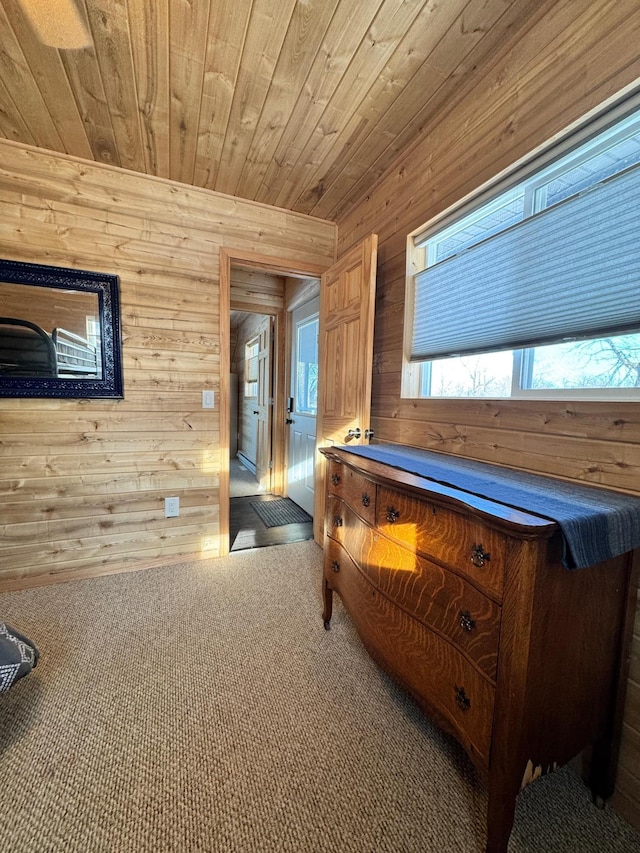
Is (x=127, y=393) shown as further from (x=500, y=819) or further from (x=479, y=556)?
(x=500, y=819)

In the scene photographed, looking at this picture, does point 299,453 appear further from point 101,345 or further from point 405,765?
point 405,765

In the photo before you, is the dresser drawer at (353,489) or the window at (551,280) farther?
the dresser drawer at (353,489)

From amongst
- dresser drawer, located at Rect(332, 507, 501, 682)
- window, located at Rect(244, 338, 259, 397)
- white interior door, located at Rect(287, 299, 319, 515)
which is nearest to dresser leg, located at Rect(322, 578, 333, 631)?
dresser drawer, located at Rect(332, 507, 501, 682)

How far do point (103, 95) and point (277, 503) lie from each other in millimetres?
3350

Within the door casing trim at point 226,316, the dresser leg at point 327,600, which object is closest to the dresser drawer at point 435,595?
the dresser leg at point 327,600

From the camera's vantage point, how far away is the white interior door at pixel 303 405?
337cm

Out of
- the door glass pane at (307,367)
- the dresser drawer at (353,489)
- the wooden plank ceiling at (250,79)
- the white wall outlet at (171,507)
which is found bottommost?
the white wall outlet at (171,507)

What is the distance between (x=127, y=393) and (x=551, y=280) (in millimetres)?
2361

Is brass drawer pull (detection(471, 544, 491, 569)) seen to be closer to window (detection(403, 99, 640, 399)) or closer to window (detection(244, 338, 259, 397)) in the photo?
window (detection(403, 99, 640, 399))

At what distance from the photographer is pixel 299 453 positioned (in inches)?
143

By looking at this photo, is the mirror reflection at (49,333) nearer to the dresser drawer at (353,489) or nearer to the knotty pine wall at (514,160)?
the dresser drawer at (353,489)

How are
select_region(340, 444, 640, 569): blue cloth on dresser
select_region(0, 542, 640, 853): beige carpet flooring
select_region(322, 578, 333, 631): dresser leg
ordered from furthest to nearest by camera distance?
1. select_region(322, 578, 333, 631): dresser leg
2. select_region(0, 542, 640, 853): beige carpet flooring
3. select_region(340, 444, 640, 569): blue cloth on dresser

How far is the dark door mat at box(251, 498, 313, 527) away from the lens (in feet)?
10.5

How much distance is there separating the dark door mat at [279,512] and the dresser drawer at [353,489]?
174 cm
